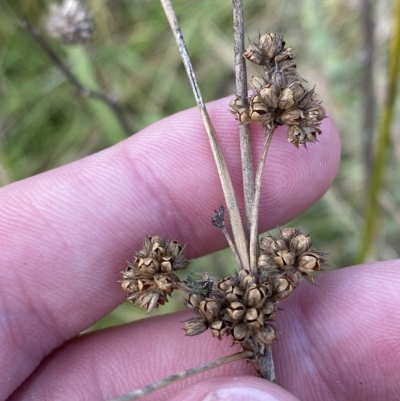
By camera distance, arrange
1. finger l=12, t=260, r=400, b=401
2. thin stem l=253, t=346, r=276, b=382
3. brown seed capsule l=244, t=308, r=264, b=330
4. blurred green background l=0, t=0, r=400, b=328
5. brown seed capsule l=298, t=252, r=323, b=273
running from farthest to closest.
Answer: blurred green background l=0, t=0, r=400, b=328 < finger l=12, t=260, r=400, b=401 < thin stem l=253, t=346, r=276, b=382 < brown seed capsule l=298, t=252, r=323, b=273 < brown seed capsule l=244, t=308, r=264, b=330

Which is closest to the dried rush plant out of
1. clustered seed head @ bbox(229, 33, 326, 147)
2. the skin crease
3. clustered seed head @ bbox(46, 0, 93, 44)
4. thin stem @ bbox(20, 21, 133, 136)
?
clustered seed head @ bbox(229, 33, 326, 147)

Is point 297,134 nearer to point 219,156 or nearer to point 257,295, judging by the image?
point 219,156

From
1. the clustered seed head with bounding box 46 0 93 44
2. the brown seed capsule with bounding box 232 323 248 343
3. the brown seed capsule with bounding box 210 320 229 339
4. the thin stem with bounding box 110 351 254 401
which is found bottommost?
the thin stem with bounding box 110 351 254 401

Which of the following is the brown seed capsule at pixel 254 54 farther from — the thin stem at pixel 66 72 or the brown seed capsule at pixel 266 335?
the thin stem at pixel 66 72

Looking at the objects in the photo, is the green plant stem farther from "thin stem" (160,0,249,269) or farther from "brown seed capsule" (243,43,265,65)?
"thin stem" (160,0,249,269)

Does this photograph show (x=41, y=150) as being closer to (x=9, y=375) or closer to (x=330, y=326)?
(x=9, y=375)

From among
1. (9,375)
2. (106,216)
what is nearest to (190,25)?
(106,216)

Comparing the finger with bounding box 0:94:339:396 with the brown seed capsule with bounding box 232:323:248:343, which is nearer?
the brown seed capsule with bounding box 232:323:248:343
